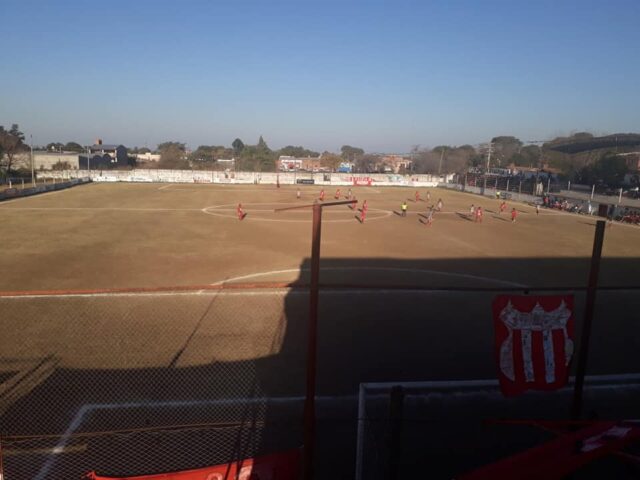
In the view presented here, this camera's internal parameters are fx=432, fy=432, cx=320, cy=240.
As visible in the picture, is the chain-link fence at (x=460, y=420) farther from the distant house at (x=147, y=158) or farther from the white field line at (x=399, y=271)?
the distant house at (x=147, y=158)

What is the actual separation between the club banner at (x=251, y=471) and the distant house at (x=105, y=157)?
91785 millimetres

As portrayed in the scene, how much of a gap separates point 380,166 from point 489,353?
131 metres

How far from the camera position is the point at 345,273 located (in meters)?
17.5

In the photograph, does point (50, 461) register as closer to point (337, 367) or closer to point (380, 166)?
point (337, 367)

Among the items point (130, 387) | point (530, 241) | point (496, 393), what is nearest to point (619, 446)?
point (496, 393)

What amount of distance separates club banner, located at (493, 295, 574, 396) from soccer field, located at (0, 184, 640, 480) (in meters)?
0.35

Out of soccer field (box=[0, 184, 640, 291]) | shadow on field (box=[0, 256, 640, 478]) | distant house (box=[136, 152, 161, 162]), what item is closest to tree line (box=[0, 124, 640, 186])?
distant house (box=[136, 152, 161, 162])

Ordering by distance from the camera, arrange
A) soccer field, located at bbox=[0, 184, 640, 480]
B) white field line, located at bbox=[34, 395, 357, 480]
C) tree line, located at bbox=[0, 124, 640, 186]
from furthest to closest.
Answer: tree line, located at bbox=[0, 124, 640, 186]
white field line, located at bbox=[34, 395, 357, 480]
soccer field, located at bbox=[0, 184, 640, 480]

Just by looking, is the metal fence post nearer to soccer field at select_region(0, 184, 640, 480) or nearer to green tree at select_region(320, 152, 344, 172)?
soccer field at select_region(0, 184, 640, 480)

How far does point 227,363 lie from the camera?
9.52 metres

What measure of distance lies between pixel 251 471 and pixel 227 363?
4318 millimetres

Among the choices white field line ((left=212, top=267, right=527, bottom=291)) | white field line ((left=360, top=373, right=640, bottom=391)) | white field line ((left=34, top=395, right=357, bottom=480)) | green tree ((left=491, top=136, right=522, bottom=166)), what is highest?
green tree ((left=491, top=136, right=522, bottom=166))

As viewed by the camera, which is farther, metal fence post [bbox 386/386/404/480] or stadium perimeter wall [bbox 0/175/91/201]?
stadium perimeter wall [bbox 0/175/91/201]

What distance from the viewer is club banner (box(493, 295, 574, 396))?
566 cm
